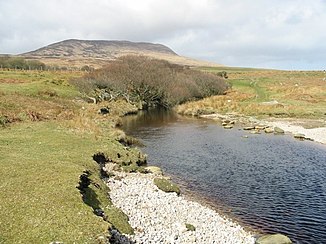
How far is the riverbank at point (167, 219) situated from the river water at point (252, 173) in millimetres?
2556

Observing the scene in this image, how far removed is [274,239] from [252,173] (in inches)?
681

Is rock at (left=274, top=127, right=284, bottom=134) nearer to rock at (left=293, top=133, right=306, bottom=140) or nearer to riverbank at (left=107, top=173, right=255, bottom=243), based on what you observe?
rock at (left=293, top=133, right=306, bottom=140)

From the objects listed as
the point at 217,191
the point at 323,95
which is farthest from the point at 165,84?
the point at 217,191

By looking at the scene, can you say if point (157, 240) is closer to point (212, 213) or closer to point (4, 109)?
point (212, 213)

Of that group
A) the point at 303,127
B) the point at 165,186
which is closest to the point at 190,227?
the point at 165,186

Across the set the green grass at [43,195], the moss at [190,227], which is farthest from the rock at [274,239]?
the green grass at [43,195]

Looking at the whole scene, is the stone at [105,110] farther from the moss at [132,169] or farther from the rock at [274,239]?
the rock at [274,239]

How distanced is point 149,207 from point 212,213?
15.3ft

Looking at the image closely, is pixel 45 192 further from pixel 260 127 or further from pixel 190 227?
pixel 260 127

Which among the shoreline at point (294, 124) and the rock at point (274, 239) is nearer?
the rock at point (274, 239)

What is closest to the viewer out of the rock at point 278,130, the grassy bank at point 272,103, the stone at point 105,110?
the rock at point 278,130

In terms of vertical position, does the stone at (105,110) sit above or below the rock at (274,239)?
below

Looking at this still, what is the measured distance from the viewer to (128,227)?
21.0m

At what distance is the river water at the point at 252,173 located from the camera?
2692 centimetres
